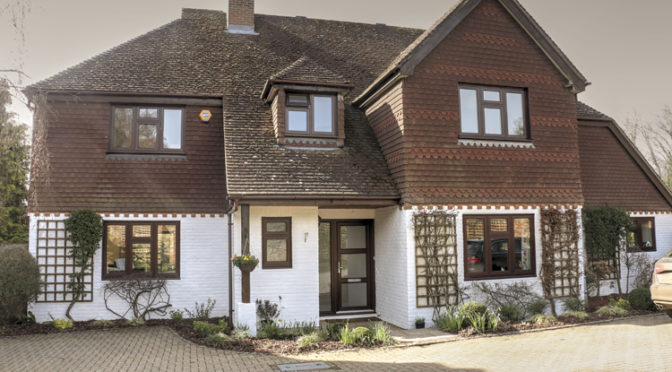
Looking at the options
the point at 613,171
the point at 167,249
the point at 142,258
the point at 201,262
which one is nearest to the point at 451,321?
the point at 201,262

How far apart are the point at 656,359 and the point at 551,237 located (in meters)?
4.58

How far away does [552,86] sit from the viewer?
12.7m

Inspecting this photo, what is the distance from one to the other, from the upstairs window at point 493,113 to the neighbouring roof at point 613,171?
3.90 m

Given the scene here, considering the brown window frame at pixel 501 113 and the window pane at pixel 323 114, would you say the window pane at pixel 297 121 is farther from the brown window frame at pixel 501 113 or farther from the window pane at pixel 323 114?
the brown window frame at pixel 501 113

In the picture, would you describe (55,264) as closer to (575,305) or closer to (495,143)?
(495,143)

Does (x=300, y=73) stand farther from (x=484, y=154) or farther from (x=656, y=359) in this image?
(x=656, y=359)

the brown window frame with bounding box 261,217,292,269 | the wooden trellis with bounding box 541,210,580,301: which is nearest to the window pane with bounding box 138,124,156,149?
the brown window frame with bounding box 261,217,292,269

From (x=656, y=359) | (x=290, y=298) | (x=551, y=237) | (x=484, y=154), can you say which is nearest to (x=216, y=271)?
(x=290, y=298)

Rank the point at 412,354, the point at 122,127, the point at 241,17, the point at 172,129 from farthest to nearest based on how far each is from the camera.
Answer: the point at 241,17 < the point at 172,129 < the point at 122,127 < the point at 412,354

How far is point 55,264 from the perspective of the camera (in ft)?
38.4

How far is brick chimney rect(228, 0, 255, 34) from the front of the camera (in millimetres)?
16875

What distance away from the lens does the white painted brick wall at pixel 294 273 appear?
11156mm

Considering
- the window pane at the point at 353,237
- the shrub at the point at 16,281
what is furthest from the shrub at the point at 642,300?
the shrub at the point at 16,281

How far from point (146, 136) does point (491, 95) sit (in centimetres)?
889
